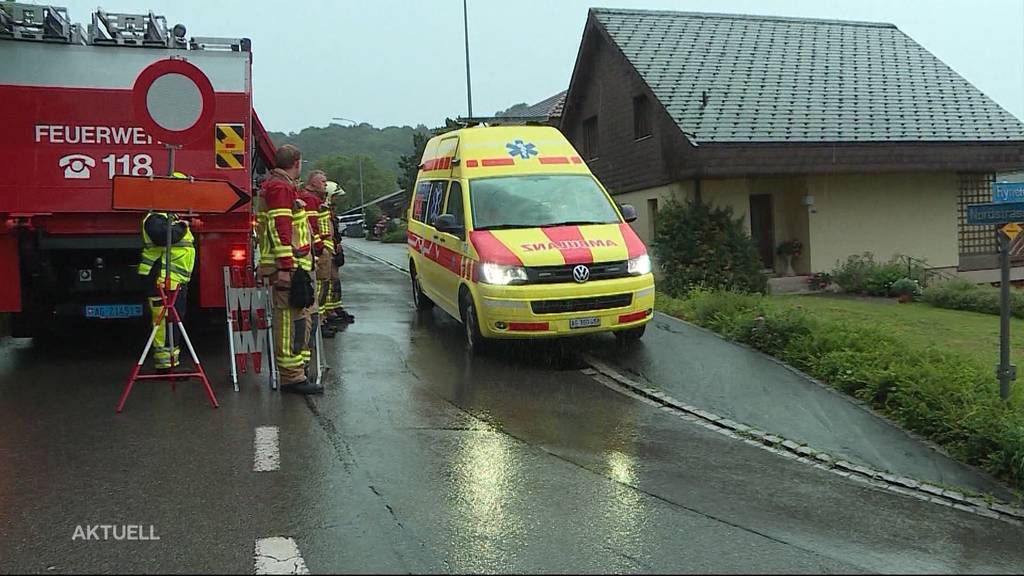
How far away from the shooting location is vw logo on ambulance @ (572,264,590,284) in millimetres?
9242

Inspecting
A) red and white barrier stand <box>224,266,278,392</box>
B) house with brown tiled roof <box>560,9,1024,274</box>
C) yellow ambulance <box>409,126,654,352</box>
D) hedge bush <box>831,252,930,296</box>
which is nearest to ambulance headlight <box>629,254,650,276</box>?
yellow ambulance <box>409,126,654,352</box>

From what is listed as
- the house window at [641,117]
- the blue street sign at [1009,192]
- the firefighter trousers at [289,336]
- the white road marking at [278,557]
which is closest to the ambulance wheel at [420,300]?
the firefighter trousers at [289,336]

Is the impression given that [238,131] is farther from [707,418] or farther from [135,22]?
[707,418]

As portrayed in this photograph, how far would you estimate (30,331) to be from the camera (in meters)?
10.3

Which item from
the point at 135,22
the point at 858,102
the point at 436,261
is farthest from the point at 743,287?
the point at 135,22

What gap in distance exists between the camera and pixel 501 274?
30.5ft

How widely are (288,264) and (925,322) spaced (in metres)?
10.4

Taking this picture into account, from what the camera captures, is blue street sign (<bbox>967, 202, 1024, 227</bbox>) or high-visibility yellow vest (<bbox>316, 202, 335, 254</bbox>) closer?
blue street sign (<bbox>967, 202, 1024, 227</bbox>)

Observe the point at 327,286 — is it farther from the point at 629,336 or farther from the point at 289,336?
the point at 629,336

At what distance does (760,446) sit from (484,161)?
5.32 meters

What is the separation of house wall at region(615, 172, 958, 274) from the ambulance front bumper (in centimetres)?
1105

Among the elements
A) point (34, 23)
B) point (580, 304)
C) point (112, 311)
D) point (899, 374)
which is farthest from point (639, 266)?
point (34, 23)

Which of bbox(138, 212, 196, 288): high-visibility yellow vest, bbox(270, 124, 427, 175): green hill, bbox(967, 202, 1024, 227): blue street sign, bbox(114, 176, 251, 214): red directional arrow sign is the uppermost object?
bbox(270, 124, 427, 175): green hill

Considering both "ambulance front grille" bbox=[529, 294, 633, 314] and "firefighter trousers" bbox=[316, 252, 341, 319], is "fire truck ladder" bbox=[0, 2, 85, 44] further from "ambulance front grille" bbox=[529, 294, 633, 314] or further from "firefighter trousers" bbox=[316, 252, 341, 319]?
"ambulance front grille" bbox=[529, 294, 633, 314]
